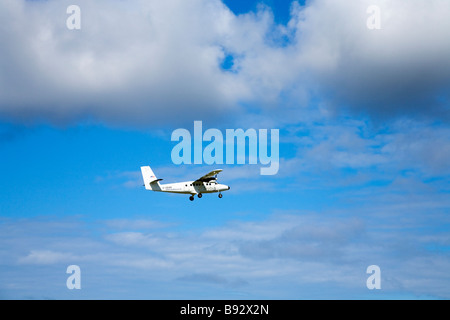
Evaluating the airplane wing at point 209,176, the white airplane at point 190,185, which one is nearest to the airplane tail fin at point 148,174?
the white airplane at point 190,185

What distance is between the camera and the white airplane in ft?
348

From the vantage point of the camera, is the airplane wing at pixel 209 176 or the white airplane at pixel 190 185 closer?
the white airplane at pixel 190 185

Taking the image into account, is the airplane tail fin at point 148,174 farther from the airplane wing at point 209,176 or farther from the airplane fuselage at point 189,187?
the airplane wing at point 209,176

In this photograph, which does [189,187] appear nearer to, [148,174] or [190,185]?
[190,185]

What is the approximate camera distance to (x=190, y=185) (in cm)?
10931

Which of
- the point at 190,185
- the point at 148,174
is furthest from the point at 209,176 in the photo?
the point at 148,174

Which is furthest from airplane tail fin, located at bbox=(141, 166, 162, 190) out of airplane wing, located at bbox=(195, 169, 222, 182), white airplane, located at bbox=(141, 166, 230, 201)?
airplane wing, located at bbox=(195, 169, 222, 182)

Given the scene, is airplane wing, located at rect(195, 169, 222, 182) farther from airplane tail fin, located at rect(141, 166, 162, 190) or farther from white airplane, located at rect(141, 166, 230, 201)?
airplane tail fin, located at rect(141, 166, 162, 190)

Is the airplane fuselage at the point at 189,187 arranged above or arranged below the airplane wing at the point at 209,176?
below

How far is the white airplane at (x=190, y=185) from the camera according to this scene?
348 feet

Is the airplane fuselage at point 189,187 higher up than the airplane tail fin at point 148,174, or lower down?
lower down
